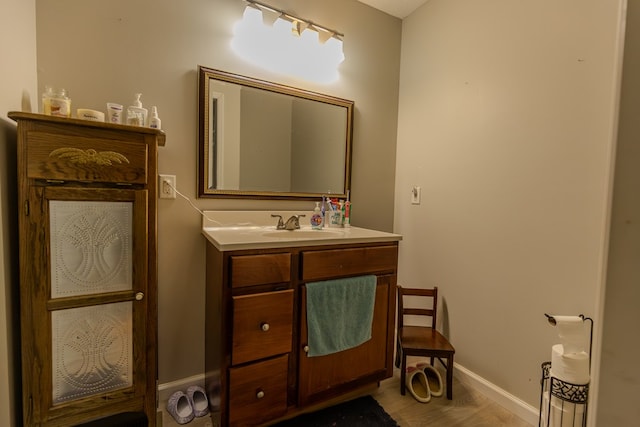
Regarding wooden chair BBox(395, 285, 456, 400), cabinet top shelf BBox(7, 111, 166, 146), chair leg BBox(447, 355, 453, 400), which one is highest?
cabinet top shelf BBox(7, 111, 166, 146)

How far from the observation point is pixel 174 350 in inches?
57.9

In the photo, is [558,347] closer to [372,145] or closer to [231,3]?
[372,145]

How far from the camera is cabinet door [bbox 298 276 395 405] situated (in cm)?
127

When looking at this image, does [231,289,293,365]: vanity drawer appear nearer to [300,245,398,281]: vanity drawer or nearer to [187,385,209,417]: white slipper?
[300,245,398,281]: vanity drawer

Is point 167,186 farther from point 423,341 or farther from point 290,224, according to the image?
point 423,341

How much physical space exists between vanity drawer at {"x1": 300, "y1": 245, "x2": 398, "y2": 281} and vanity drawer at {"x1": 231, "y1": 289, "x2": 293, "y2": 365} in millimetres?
140

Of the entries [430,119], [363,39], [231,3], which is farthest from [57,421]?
[363,39]

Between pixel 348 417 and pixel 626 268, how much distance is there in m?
1.39

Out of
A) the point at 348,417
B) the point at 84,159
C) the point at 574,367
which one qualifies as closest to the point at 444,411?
the point at 348,417

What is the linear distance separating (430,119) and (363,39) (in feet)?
2.31

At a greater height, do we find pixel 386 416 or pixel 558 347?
pixel 558 347

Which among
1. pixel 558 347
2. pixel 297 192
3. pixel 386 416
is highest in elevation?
pixel 297 192

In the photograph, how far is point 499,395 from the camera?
146 cm

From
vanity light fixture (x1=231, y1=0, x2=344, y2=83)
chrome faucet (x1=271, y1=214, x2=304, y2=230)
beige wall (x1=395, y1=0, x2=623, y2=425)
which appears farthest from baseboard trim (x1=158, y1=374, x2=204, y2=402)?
vanity light fixture (x1=231, y1=0, x2=344, y2=83)
